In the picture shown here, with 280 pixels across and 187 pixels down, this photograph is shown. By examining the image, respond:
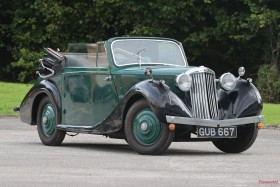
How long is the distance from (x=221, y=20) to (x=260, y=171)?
104ft

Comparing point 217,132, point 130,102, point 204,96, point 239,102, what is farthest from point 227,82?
point 130,102

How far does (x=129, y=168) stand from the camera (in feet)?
38.5

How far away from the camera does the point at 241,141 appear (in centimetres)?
1466

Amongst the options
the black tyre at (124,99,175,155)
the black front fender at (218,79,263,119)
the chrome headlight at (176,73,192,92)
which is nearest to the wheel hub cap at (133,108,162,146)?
the black tyre at (124,99,175,155)

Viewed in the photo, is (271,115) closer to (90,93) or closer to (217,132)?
(90,93)

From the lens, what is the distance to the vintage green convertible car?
44.9 ft

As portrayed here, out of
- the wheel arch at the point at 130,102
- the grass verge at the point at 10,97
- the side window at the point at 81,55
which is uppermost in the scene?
the side window at the point at 81,55

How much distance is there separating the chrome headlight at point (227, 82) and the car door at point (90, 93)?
1.63 meters

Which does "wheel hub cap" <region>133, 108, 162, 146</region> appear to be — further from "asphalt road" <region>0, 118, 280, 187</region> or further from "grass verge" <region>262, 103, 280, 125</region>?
"grass verge" <region>262, 103, 280, 125</region>

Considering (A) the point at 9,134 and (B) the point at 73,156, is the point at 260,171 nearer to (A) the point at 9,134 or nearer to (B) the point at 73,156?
(B) the point at 73,156

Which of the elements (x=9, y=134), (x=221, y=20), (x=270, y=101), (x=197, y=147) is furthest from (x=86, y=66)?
(x=221, y=20)

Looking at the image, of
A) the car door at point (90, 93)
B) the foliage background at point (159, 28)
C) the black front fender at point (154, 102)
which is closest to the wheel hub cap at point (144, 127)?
the black front fender at point (154, 102)

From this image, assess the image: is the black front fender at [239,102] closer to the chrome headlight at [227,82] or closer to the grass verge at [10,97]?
the chrome headlight at [227,82]

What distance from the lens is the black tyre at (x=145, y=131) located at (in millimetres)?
13508
